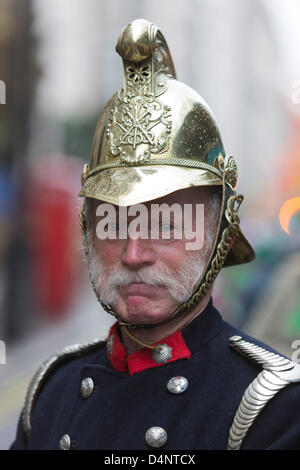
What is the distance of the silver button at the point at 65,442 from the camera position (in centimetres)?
251

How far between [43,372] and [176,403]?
93cm

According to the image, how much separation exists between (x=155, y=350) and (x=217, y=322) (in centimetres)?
31

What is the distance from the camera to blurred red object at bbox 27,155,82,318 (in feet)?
37.7

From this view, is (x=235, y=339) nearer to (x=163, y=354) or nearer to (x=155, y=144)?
(x=163, y=354)

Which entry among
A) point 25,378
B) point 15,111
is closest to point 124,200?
point 25,378

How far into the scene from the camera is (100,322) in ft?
47.0

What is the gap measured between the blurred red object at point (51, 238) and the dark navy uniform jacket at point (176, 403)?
8285 millimetres

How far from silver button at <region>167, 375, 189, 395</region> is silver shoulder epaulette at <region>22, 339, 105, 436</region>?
745 mm

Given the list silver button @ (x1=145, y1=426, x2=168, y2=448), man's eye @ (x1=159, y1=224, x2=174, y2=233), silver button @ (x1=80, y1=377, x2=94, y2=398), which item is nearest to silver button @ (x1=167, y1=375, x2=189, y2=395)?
silver button @ (x1=145, y1=426, x2=168, y2=448)

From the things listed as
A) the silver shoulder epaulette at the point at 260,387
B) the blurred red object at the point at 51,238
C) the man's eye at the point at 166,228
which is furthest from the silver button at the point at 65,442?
the blurred red object at the point at 51,238

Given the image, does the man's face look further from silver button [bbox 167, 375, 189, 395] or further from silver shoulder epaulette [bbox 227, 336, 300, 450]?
silver shoulder epaulette [bbox 227, 336, 300, 450]

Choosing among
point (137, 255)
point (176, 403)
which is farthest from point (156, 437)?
point (137, 255)

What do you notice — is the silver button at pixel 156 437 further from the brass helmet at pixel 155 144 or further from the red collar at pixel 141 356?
the brass helmet at pixel 155 144
